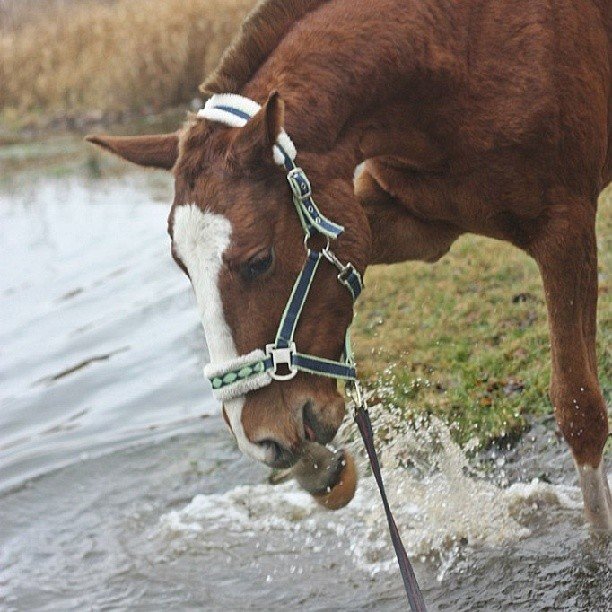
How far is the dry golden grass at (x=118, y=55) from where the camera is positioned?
53.4 feet

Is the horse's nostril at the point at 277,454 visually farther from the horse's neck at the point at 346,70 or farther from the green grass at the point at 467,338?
the green grass at the point at 467,338

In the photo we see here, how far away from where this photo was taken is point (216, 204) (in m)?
3.26

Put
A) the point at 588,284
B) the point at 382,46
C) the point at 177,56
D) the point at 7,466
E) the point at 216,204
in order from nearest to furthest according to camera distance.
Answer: the point at 216,204 < the point at 382,46 < the point at 588,284 < the point at 7,466 < the point at 177,56

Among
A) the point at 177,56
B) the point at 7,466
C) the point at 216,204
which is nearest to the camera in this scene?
the point at 216,204

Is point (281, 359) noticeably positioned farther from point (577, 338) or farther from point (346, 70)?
point (577, 338)

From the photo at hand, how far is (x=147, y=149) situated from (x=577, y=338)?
161 centimetres

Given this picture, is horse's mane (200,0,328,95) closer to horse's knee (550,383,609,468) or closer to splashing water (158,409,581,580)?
horse's knee (550,383,609,468)

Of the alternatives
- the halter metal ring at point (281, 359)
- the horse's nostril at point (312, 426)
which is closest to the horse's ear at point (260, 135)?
the halter metal ring at point (281, 359)

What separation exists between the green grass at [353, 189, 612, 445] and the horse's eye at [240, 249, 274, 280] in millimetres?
1965

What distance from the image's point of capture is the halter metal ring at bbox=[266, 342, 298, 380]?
3.29 m

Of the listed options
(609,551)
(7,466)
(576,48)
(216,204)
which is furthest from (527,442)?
(7,466)

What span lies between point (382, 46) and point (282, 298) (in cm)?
94

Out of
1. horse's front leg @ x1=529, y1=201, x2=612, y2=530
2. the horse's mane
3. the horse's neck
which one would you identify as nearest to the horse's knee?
horse's front leg @ x1=529, y1=201, x2=612, y2=530

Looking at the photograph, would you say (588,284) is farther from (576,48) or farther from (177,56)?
(177,56)
